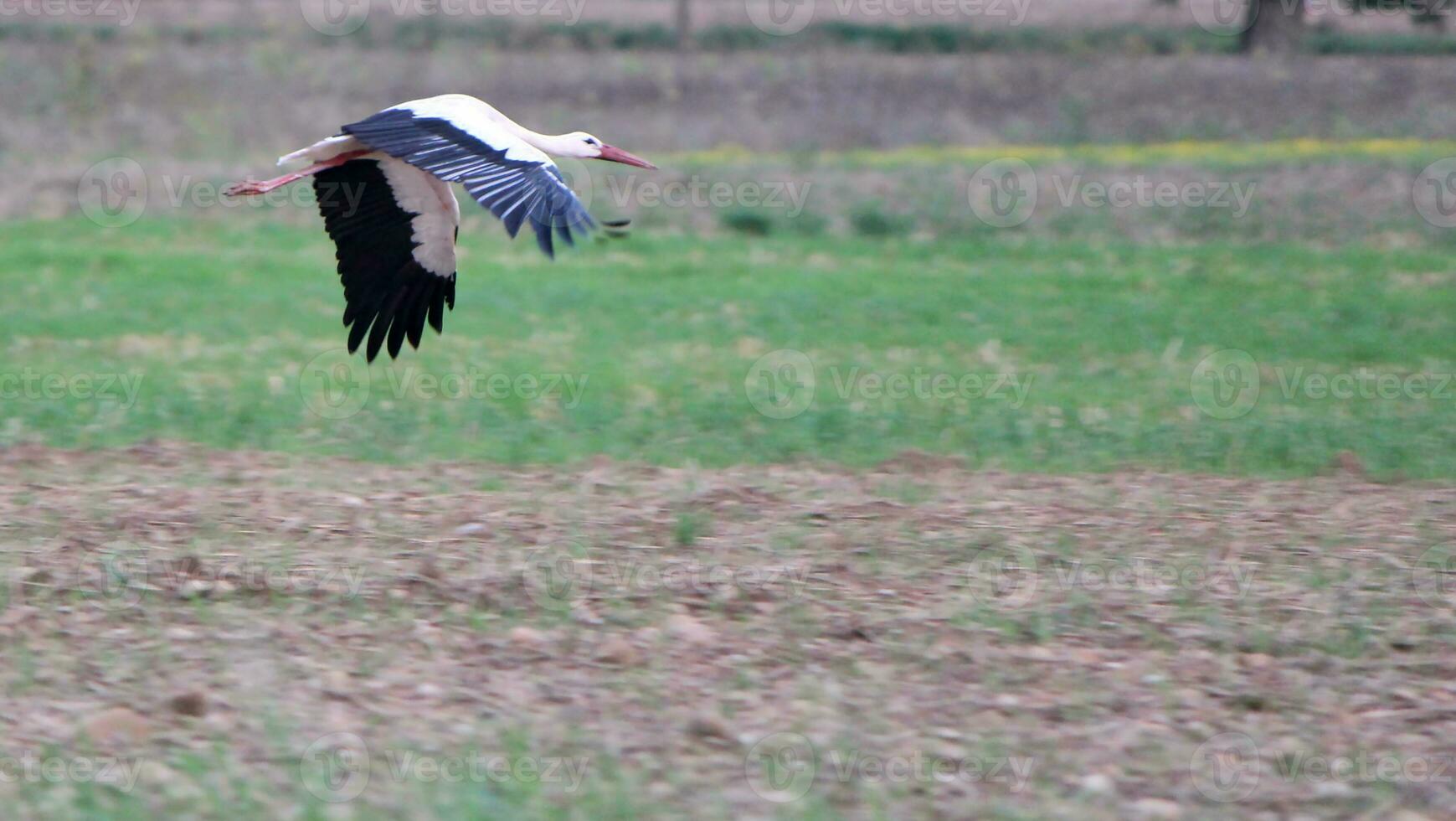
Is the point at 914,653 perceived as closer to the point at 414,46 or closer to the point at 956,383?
the point at 956,383

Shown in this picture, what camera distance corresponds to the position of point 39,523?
22.4 feet

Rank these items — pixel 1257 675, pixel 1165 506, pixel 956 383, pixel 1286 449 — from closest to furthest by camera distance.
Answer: pixel 1257 675
pixel 1165 506
pixel 1286 449
pixel 956 383

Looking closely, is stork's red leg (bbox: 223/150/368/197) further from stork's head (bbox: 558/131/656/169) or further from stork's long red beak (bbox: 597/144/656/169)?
stork's long red beak (bbox: 597/144/656/169)

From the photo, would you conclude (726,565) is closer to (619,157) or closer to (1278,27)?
(619,157)

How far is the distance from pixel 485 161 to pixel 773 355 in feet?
18.4

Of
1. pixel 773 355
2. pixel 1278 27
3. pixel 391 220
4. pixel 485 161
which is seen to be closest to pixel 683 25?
pixel 1278 27

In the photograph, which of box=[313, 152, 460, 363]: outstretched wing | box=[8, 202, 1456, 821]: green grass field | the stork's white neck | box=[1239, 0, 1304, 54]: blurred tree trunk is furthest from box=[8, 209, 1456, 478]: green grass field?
box=[1239, 0, 1304, 54]: blurred tree trunk

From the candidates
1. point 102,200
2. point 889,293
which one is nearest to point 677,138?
point 102,200

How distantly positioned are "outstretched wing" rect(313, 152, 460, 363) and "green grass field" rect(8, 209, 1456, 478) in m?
1.02

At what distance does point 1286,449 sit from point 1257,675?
13.2 ft

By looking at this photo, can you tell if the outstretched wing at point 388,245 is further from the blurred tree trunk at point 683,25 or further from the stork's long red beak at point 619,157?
the blurred tree trunk at point 683,25

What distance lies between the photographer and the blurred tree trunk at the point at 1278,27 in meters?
31.0

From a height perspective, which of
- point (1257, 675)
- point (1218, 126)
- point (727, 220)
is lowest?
point (1257, 675)

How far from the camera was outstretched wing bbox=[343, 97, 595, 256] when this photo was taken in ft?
19.2
